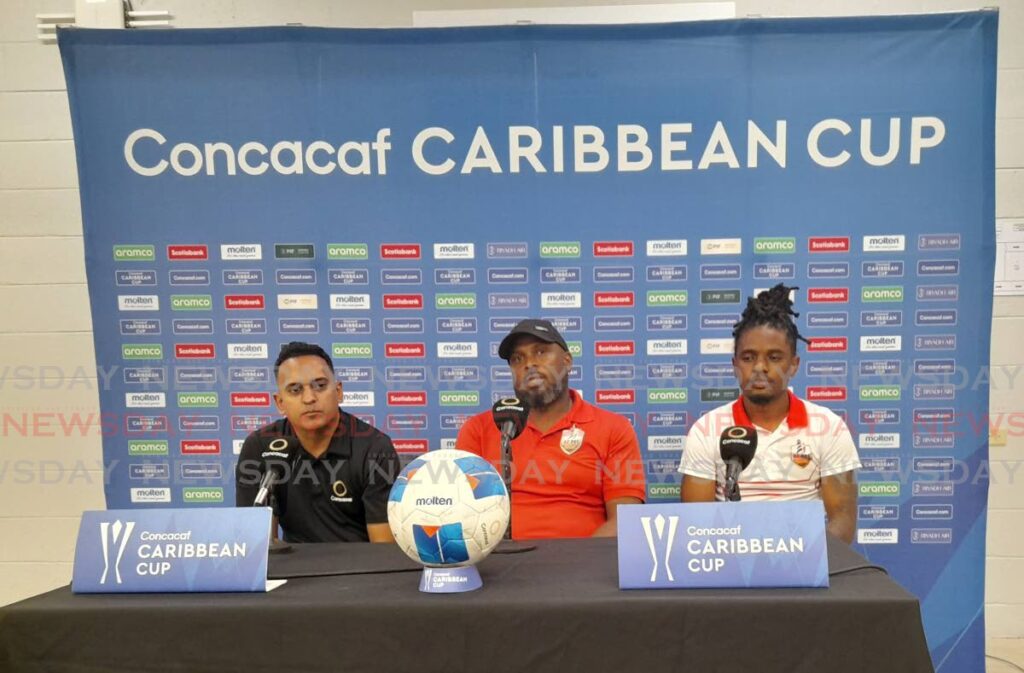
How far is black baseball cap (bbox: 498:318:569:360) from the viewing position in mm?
2438

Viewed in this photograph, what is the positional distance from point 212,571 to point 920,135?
2.87 metres

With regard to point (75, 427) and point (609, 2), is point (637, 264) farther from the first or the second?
point (75, 427)

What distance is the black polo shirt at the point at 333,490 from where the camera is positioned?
216cm

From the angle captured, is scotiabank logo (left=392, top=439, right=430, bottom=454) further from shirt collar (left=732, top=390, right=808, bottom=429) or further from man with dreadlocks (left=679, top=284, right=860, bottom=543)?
shirt collar (left=732, top=390, right=808, bottom=429)

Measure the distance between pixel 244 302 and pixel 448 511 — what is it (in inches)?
74.2

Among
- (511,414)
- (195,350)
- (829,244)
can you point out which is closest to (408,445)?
(195,350)

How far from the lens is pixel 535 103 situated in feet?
8.79

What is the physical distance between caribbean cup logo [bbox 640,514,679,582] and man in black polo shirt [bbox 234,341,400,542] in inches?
40.2

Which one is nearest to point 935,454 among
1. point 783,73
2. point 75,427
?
point 783,73

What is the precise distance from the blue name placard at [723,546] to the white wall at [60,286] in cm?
220

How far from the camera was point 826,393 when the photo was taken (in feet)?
8.96

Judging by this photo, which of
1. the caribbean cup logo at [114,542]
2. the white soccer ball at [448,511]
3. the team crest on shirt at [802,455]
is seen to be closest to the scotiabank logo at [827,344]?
the team crest on shirt at [802,455]

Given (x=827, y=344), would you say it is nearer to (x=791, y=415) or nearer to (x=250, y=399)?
(x=791, y=415)

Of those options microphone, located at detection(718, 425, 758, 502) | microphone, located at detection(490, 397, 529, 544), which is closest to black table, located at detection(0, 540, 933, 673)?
microphone, located at detection(718, 425, 758, 502)
